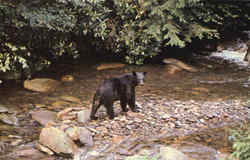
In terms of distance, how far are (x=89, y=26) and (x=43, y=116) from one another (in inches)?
145

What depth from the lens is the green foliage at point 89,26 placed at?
7117 mm

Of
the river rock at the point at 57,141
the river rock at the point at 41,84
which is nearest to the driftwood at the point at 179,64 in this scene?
the river rock at the point at 41,84

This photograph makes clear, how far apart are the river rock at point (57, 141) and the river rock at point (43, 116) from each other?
1.07m

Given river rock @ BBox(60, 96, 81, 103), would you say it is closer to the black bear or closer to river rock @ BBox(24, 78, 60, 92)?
river rock @ BBox(24, 78, 60, 92)

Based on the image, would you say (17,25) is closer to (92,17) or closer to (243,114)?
(92,17)

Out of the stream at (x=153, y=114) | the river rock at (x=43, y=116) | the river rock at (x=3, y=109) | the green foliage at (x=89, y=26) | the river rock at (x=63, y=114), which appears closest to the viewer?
the stream at (x=153, y=114)

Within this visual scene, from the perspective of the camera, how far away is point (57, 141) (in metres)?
4.63

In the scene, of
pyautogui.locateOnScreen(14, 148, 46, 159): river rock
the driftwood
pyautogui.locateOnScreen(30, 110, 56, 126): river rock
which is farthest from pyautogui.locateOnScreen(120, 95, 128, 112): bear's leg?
the driftwood

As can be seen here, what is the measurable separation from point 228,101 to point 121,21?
4429mm

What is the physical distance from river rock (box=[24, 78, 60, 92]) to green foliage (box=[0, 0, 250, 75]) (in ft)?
1.87

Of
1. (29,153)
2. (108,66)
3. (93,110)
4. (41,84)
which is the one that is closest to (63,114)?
(93,110)

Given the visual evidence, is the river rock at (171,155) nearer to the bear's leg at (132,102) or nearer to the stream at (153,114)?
the stream at (153,114)

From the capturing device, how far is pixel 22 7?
6719 mm

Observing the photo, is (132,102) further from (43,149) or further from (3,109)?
(3,109)
